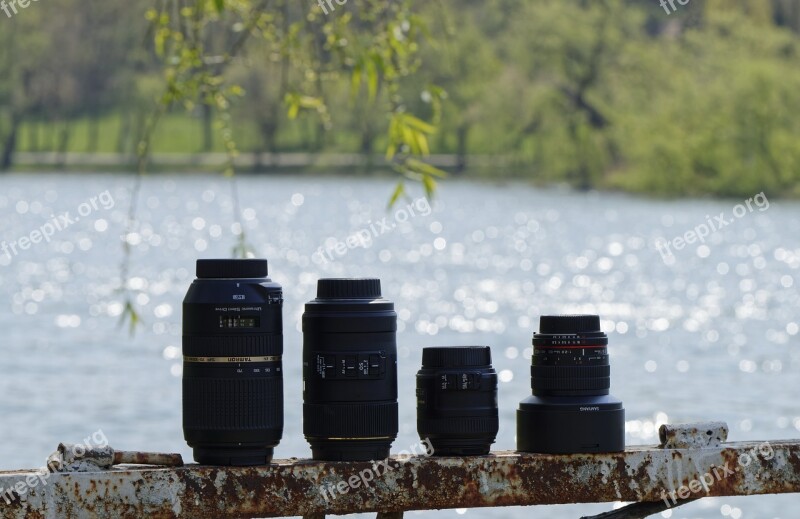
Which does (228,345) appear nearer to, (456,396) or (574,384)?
(456,396)

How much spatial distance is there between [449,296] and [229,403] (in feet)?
132

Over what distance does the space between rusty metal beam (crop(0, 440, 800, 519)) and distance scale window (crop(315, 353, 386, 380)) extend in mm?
242

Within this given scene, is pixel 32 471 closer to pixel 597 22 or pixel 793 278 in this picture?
pixel 793 278

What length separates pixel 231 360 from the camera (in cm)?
455

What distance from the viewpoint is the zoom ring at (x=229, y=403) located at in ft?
14.9

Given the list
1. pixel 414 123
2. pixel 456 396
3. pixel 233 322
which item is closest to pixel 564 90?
pixel 414 123


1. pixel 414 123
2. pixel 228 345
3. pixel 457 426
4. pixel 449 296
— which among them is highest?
pixel 449 296

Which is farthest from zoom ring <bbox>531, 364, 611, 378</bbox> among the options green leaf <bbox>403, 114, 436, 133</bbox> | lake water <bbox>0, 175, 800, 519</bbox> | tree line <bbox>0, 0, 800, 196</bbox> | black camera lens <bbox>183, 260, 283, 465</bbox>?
tree line <bbox>0, 0, 800, 196</bbox>

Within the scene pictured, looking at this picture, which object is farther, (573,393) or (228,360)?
(573,393)

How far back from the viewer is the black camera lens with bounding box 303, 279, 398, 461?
4625mm

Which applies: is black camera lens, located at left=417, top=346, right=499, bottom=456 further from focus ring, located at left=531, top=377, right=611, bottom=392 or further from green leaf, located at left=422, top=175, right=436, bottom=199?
green leaf, located at left=422, top=175, right=436, bottom=199

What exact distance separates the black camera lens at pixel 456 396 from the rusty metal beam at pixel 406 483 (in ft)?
0.24

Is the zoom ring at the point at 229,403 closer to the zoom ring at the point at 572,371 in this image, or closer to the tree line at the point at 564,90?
the zoom ring at the point at 572,371

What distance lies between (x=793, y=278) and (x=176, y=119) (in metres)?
77.3
